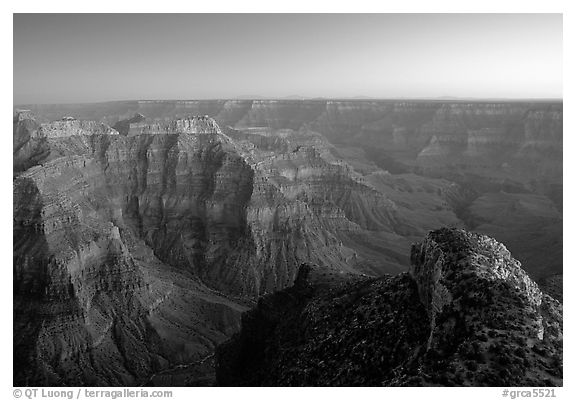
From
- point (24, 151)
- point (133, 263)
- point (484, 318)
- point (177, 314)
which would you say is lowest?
point (177, 314)

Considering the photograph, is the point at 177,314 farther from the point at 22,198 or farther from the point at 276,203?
the point at 276,203

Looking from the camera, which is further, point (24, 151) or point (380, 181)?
point (380, 181)

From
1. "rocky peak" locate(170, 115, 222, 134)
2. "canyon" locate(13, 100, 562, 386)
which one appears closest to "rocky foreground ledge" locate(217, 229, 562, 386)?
"canyon" locate(13, 100, 562, 386)

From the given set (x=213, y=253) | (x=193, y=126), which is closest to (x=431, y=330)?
(x=213, y=253)

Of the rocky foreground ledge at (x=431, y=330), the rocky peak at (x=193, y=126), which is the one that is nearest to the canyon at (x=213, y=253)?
the rocky foreground ledge at (x=431, y=330)

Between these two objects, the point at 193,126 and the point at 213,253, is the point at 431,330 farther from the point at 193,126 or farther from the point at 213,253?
the point at 193,126
